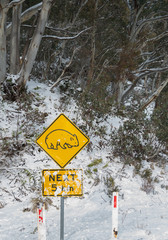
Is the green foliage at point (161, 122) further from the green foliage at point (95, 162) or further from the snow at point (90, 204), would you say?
the green foliage at point (95, 162)

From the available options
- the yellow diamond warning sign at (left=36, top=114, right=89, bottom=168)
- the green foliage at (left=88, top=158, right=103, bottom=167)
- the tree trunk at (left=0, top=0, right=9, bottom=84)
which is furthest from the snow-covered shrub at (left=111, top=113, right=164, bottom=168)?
the tree trunk at (left=0, top=0, right=9, bottom=84)

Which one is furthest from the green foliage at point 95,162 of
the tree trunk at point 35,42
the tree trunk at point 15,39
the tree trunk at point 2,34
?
the tree trunk at point 15,39

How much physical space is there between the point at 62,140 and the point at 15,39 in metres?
8.58

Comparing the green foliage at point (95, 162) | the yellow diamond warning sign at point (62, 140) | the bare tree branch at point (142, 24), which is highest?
the bare tree branch at point (142, 24)

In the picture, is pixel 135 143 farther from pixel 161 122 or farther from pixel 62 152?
pixel 62 152

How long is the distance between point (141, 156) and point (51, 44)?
9933 millimetres

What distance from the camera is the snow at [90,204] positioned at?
4609mm

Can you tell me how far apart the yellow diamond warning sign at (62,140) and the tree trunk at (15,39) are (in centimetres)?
819

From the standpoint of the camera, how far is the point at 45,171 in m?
3.71

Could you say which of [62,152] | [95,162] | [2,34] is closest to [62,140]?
[62,152]

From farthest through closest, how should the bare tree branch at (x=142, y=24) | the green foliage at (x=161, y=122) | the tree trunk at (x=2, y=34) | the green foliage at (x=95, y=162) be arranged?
1. the bare tree branch at (x=142, y=24)
2. the tree trunk at (x=2, y=34)
3. the green foliage at (x=161, y=122)
4. the green foliage at (x=95, y=162)

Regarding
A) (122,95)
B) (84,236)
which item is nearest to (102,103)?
(122,95)

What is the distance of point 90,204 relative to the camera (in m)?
6.41

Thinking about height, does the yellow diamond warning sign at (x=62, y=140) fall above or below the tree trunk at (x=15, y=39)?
below
